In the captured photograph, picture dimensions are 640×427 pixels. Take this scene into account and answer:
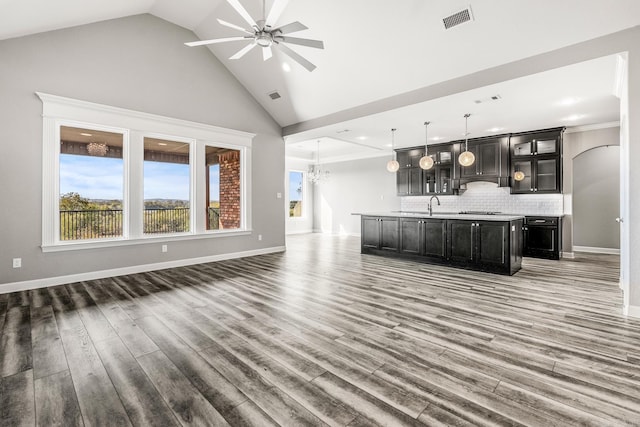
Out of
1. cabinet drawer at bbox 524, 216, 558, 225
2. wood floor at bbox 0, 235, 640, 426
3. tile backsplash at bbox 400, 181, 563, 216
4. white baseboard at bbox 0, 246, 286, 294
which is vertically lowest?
wood floor at bbox 0, 235, 640, 426

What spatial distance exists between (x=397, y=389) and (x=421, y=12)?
4186 millimetres

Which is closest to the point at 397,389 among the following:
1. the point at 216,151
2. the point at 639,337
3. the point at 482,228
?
the point at 639,337

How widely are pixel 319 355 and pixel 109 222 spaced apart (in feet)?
14.9

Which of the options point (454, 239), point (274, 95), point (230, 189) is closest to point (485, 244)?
point (454, 239)

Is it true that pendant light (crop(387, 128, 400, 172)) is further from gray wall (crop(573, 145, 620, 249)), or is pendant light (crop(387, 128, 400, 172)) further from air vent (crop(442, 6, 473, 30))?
gray wall (crop(573, 145, 620, 249))

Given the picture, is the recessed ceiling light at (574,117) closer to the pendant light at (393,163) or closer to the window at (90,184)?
the pendant light at (393,163)

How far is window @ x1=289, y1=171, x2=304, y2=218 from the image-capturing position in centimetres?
1189

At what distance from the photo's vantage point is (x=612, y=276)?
16.2 feet

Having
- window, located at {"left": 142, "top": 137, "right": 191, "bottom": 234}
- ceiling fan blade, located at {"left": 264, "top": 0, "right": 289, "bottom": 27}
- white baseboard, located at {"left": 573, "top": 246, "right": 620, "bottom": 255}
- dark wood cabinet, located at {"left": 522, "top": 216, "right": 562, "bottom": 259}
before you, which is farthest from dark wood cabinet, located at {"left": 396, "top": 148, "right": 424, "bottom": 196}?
ceiling fan blade, located at {"left": 264, "top": 0, "right": 289, "bottom": 27}

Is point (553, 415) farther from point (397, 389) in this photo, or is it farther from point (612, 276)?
point (612, 276)

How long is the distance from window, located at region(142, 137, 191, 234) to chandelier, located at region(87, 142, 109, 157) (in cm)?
61

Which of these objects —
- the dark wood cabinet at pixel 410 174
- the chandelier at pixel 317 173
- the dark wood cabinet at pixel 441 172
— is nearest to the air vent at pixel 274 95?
the dark wood cabinet at pixel 410 174

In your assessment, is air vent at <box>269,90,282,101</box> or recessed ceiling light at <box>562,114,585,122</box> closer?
recessed ceiling light at <box>562,114,585,122</box>

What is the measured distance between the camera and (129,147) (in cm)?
518
